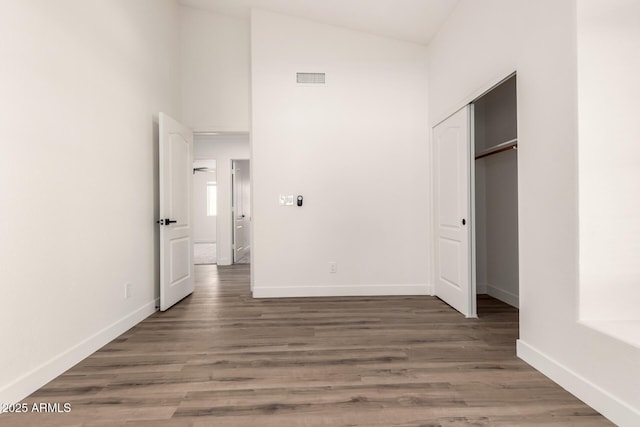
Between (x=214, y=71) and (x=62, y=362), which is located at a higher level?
(x=214, y=71)

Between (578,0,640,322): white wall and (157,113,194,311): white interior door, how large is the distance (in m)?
3.51

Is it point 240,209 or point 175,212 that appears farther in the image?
point 240,209

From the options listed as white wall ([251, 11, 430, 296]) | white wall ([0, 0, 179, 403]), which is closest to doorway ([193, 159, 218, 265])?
white wall ([251, 11, 430, 296])

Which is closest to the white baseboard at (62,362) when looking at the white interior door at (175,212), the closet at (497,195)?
the white interior door at (175,212)

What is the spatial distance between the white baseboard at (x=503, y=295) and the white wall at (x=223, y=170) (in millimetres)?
4772

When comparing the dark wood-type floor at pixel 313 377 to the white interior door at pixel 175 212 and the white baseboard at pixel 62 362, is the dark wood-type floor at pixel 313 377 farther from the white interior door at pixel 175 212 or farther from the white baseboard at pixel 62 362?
the white interior door at pixel 175 212

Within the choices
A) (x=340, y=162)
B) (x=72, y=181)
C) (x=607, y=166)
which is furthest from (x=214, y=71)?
(x=607, y=166)

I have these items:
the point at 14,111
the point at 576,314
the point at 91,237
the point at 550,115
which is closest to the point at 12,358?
the point at 91,237

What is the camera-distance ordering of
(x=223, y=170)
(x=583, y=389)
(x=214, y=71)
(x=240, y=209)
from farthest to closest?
(x=240, y=209), (x=223, y=170), (x=214, y=71), (x=583, y=389)

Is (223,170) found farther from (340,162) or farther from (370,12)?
(370,12)

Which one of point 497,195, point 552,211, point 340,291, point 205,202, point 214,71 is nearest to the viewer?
point 552,211

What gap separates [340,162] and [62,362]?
10.5ft

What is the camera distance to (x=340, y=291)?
417 cm

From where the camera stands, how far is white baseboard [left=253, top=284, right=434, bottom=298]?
13.5 feet
